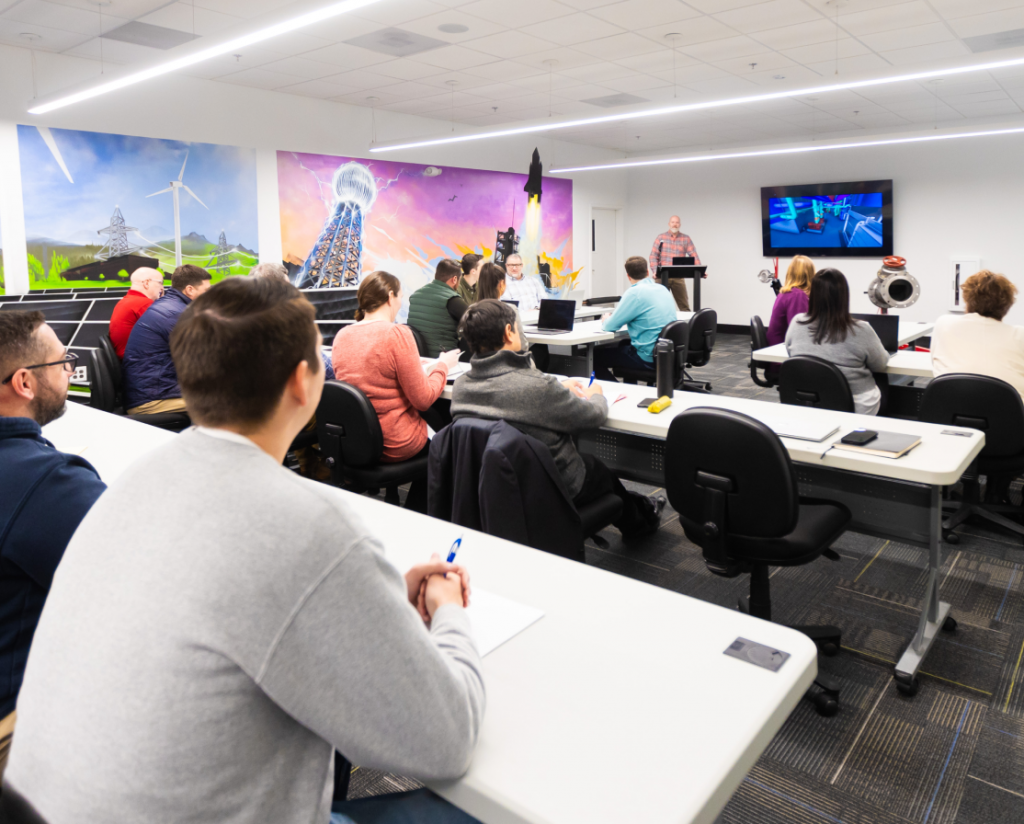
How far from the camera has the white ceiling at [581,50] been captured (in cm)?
471

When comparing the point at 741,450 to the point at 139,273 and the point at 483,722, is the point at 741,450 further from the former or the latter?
the point at 139,273

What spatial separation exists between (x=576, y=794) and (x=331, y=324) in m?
4.07

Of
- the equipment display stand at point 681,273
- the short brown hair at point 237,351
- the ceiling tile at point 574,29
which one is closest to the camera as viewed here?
the short brown hair at point 237,351

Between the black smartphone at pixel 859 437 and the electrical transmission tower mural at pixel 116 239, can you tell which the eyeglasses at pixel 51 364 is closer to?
the black smartphone at pixel 859 437

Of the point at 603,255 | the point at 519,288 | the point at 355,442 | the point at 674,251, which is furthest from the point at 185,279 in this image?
the point at 603,255

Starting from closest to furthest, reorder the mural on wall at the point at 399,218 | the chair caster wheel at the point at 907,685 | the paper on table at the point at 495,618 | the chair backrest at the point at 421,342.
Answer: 1. the paper on table at the point at 495,618
2. the chair caster wheel at the point at 907,685
3. the chair backrest at the point at 421,342
4. the mural on wall at the point at 399,218

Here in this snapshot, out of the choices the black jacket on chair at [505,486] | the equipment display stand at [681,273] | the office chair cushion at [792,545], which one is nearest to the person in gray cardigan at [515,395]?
the black jacket on chair at [505,486]

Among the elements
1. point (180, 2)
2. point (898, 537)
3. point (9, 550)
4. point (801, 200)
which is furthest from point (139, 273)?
point (801, 200)

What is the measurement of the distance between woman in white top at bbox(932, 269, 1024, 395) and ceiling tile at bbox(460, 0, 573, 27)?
121 inches

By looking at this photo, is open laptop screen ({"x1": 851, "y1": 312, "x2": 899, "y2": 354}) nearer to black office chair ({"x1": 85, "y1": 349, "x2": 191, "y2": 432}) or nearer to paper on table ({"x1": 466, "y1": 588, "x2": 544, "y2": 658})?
paper on table ({"x1": 466, "y1": 588, "x2": 544, "y2": 658})

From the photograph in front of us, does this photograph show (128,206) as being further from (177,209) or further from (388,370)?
(388,370)

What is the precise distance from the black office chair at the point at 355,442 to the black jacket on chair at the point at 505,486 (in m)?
0.64

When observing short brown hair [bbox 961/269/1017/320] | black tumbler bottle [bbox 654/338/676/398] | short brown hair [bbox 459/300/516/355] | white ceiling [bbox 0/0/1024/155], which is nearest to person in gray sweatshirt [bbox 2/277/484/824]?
short brown hair [bbox 459/300/516/355]

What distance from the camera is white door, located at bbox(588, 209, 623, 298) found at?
11.6m
